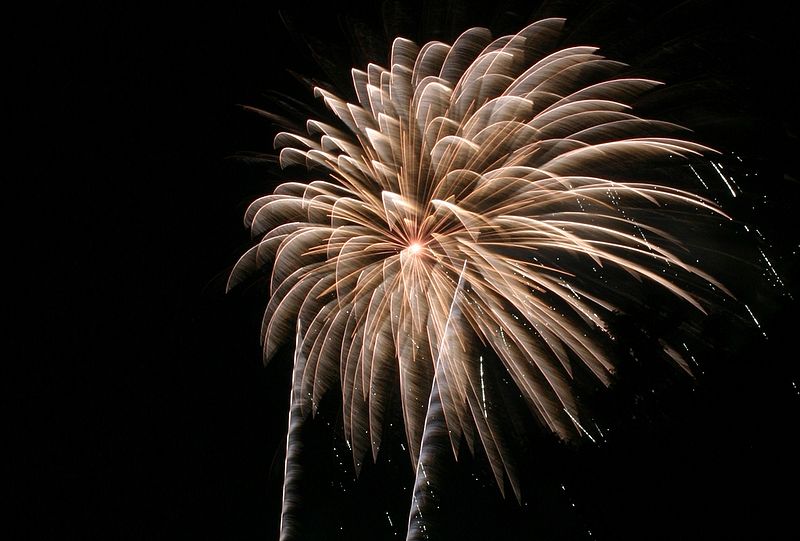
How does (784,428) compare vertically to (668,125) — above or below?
below

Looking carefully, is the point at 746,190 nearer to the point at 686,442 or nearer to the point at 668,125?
the point at 668,125

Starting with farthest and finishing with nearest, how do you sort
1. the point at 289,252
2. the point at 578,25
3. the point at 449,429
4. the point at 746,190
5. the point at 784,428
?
the point at 289,252, the point at 578,25, the point at 449,429, the point at 746,190, the point at 784,428

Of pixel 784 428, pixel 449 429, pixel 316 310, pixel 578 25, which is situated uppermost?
pixel 578 25

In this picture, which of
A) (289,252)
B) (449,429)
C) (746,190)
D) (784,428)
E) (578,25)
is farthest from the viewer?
(289,252)

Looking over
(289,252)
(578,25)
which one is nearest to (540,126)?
(578,25)

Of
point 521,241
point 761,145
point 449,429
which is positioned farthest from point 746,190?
point 449,429

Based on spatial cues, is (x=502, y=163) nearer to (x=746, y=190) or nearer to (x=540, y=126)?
(x=540, y=126)

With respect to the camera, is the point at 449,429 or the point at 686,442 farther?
the point at 449,429
